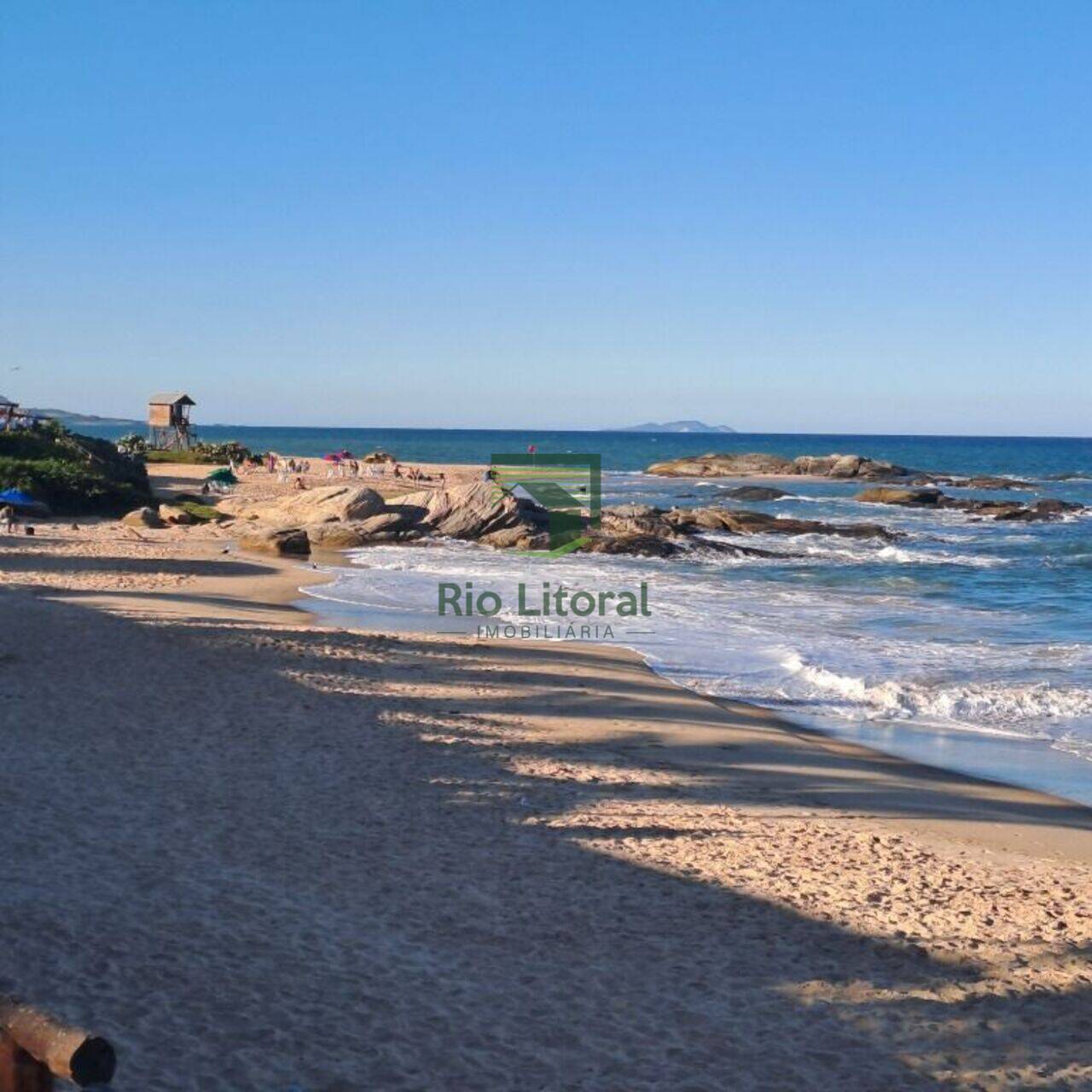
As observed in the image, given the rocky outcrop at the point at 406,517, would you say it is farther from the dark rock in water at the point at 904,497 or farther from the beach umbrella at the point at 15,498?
the dark rock in water at the point at 904,497

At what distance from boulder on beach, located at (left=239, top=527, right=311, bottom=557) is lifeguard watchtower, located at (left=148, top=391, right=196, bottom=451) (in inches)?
1432

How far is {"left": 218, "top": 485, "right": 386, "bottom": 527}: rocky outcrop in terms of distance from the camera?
110ft

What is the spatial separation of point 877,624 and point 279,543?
14.7 meters

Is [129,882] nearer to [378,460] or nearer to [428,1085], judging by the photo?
[428,1085]

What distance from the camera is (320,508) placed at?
111 ft

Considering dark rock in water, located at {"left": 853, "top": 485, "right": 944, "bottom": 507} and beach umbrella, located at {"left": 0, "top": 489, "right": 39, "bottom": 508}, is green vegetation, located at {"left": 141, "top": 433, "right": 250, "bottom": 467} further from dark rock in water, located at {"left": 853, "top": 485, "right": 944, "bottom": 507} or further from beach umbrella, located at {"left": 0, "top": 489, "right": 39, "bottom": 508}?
dark rock in water, located at {"left": 853, "top": 485, "right": 944, "bottom": 507}

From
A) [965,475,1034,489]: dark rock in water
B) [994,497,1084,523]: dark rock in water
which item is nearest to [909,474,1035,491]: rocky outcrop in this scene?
[965,475,1034,489]: dark rock in water

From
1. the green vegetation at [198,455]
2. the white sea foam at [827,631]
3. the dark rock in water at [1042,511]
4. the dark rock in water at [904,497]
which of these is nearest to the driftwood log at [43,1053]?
the white sea foam at [827,631]

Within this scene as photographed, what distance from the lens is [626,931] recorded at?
7.26m

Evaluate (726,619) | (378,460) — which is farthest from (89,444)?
(726,619)

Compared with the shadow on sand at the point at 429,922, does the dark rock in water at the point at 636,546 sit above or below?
above

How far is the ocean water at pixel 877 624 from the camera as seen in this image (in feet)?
46.1

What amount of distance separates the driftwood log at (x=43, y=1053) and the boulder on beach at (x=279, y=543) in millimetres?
26543

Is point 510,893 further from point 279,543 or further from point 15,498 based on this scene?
point 15,498
